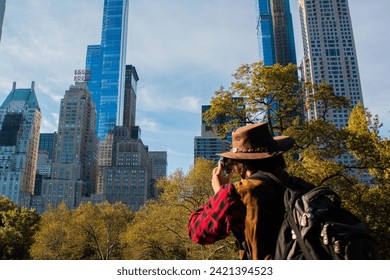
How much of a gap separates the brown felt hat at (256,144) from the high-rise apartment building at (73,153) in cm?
12720

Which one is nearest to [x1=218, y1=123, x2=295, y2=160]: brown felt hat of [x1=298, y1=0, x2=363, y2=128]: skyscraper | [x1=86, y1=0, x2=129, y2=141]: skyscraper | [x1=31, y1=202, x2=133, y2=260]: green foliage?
Result: [x1=31, y1=202, x2=133, y2=260]: green foliage

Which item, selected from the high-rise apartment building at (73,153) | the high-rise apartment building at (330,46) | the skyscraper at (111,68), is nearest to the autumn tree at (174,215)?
the high-rise apartment building at (330,46)

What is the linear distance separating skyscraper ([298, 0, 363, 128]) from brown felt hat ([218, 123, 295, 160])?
12060 cm

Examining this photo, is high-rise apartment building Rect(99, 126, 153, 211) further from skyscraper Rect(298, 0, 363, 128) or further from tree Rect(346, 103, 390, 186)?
tree Rect(346, 103, 390, 186)

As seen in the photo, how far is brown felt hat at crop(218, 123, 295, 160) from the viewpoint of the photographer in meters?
2.04

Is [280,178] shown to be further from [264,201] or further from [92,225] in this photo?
[92,225]

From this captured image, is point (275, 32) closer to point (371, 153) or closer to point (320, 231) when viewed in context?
point (371, 153)

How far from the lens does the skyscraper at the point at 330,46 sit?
119125 millimetres

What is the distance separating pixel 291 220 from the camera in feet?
5.20

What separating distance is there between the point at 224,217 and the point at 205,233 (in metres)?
0.15

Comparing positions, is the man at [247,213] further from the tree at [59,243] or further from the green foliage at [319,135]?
the tree at [59,243]

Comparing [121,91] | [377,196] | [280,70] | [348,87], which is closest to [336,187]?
[377,196]

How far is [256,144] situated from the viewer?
2.08m

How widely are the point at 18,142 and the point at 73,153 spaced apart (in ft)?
76.0
